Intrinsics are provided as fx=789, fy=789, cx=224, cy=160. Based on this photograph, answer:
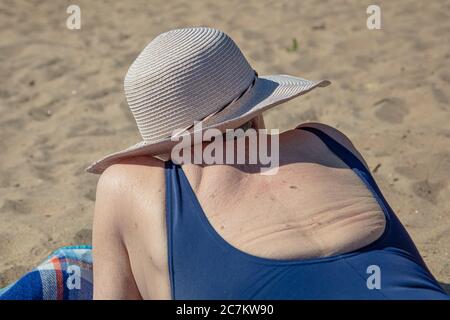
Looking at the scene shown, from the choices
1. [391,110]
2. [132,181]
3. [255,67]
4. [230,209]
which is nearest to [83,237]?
[132,181]

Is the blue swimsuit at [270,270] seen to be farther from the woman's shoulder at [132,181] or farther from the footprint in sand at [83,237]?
the footprint in sand at [83,237]

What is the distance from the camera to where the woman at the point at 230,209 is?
1676mm

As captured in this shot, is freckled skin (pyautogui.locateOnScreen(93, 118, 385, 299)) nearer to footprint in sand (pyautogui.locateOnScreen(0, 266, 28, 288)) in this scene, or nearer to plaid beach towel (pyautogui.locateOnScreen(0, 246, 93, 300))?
plaid beach towel (pyautogui.locateOnScreen(0, 246, 93, 300))

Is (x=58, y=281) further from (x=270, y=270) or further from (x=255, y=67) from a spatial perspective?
(x=255, y=67)

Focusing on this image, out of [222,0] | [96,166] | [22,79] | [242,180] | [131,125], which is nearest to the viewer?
[242,180]

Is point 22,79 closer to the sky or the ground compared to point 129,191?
closer to the ground

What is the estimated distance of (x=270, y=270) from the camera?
1.67m

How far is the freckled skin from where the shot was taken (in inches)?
67.7

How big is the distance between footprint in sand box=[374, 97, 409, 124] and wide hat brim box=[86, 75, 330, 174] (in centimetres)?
178

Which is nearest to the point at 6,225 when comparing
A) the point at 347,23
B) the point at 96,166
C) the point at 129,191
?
the point at 96,166

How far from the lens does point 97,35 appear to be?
508 centimetres
